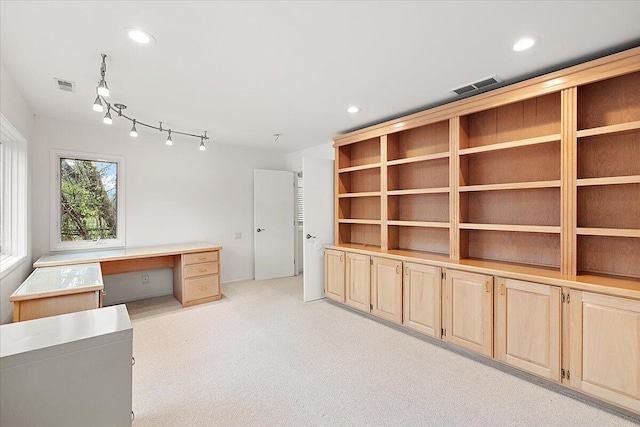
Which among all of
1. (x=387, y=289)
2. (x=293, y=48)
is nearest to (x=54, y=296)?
(x=293, y=48)

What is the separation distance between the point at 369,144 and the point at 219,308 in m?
3.09

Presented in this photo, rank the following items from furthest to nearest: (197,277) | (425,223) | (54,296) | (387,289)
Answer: (197,277), (387,289), (425,223), (54,296)

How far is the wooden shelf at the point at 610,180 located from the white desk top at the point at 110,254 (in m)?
4.20

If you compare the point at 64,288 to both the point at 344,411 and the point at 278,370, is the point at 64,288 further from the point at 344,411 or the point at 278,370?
the point at 344,411

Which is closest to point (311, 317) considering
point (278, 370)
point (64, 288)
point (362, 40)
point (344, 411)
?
point (278, 370)

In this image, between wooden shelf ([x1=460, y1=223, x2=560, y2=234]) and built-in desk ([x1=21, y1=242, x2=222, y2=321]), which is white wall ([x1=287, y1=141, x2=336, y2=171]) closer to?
built-in desk ([x1=21, y1=242, x2=222, y2=321])

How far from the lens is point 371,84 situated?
2814 millimetres

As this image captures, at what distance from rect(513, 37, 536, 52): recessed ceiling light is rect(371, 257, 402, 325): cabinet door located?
2140 mm

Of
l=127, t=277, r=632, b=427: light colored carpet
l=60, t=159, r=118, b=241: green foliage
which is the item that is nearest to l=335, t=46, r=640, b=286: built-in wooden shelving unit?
l=127, t=277, r=632, b=427: light colored carpet

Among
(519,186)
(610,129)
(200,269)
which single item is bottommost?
(200,269)

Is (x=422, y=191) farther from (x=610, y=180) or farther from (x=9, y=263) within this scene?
(x=9, y=263)

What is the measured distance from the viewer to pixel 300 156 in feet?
19.5

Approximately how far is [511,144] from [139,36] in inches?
118

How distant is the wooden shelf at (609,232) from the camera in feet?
6.77
